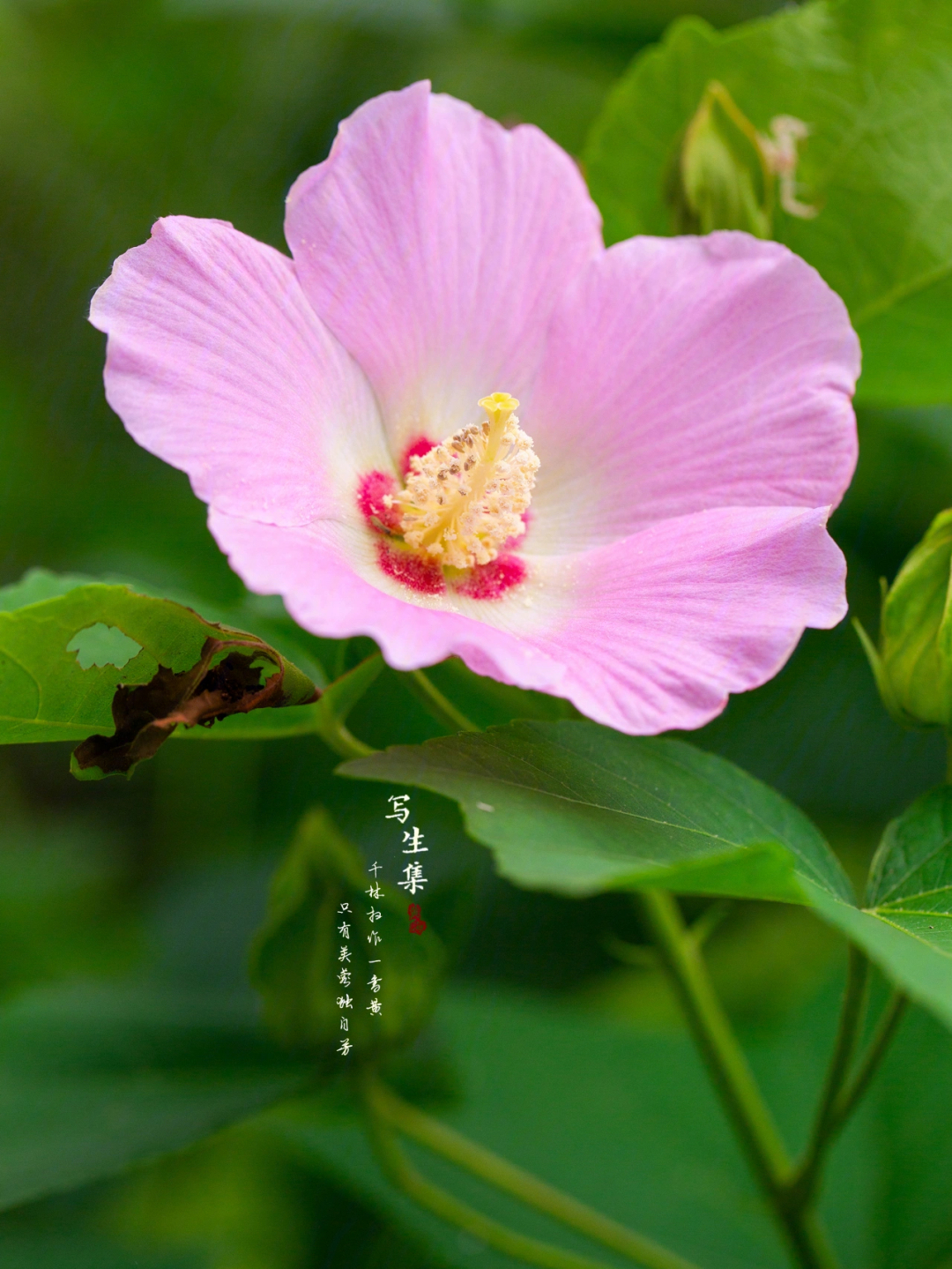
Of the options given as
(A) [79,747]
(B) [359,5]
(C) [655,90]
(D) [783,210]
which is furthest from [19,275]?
(A) [79,747]

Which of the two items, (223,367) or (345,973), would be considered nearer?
(223,367)

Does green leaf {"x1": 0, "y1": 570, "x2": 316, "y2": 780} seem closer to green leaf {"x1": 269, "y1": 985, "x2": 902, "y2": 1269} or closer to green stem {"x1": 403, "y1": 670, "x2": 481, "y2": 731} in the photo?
green stem {"x1": 403, "y1": 670, "x2": 481, "y2": 731}

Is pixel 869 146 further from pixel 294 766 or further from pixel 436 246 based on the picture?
pixel 294 766

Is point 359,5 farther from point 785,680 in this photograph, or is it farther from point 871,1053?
point 871,1053

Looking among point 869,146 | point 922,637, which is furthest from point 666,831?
point 869,146

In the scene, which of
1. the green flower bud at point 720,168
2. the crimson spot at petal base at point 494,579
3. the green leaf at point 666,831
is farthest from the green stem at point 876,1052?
the green flower bud at point 720,168

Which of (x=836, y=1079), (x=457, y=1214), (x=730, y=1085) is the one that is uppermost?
(x=836, y=1079)
